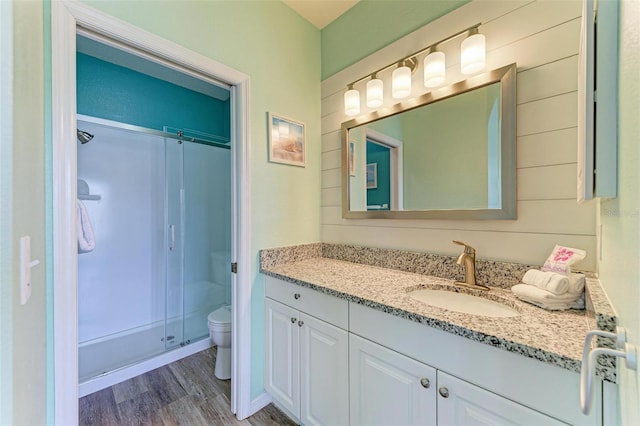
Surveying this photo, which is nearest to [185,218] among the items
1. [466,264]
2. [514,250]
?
[466,264]

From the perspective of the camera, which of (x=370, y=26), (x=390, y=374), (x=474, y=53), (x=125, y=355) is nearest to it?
(x=390, y=374)

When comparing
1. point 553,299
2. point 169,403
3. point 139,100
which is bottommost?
point 169,403

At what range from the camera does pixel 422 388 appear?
930 mm

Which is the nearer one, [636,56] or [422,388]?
[636,56]

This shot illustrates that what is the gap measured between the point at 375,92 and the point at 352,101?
0.59ft

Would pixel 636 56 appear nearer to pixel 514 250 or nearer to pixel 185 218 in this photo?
pixel 514 250

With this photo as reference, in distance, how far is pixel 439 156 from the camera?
1461 mm

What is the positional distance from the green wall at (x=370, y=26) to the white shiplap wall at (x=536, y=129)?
101 millimetres

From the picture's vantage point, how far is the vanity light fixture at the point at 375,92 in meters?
1.67

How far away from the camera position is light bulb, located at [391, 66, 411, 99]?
1513 mm

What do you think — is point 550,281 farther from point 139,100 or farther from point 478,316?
point 139,100

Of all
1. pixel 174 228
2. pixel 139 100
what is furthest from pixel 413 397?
pixel 139 100

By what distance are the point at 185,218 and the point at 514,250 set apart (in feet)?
9.31

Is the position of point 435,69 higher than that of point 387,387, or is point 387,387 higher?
point 435,69
